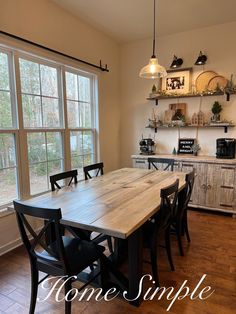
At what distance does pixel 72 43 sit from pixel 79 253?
9.66 feet

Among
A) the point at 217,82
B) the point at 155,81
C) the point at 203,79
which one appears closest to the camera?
the point at 217,82

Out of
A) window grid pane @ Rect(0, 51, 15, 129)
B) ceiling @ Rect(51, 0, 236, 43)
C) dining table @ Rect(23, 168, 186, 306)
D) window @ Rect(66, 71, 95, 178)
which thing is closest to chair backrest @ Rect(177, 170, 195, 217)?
dining table @ Rect(23, 168, 186, 306)

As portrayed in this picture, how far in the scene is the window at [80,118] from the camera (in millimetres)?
3554

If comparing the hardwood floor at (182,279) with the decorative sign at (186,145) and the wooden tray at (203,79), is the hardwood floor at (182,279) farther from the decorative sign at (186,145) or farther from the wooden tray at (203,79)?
the wooden tray at (203,79)

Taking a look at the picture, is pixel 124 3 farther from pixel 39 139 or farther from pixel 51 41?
pixel 39 139

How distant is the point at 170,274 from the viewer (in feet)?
7.11

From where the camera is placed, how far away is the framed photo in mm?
4039

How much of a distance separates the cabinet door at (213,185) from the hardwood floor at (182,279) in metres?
0.57

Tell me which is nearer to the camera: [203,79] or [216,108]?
[216,108]

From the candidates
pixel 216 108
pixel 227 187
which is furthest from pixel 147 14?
pixel 227 187

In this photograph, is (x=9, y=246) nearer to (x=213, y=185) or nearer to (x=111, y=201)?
(x=111, y=201)

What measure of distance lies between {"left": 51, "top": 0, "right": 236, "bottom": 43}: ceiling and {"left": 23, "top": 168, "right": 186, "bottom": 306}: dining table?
2.33 metres

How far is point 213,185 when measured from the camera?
3.54m

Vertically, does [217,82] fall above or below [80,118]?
above
